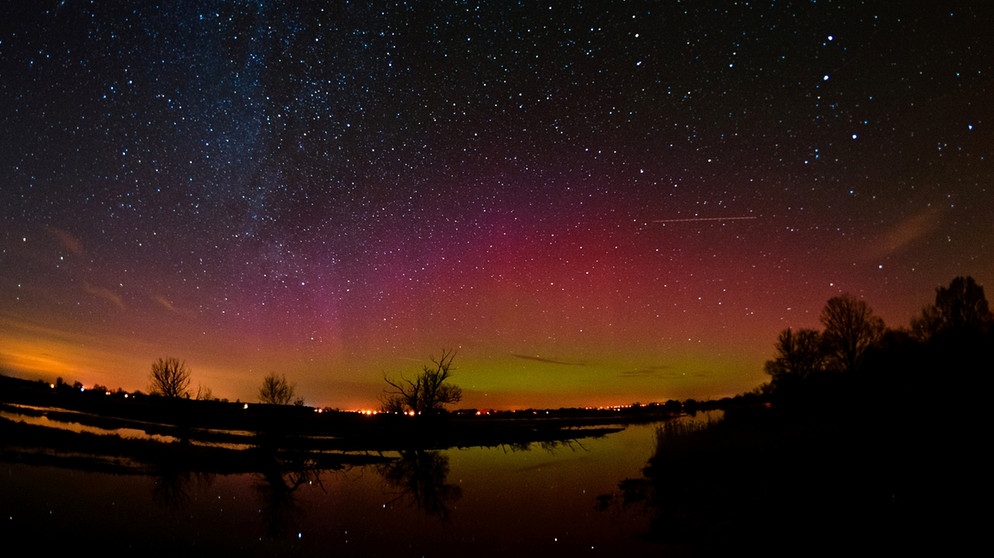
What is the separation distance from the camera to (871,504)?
27.6 feet

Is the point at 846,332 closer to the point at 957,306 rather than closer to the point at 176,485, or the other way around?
the point at 957,306

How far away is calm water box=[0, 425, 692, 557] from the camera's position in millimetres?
8562

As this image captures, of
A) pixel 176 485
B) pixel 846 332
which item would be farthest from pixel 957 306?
pixel 176 485

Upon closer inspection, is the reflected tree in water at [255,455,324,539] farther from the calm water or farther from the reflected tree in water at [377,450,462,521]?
the reflected tree in water at [377,450,462,521]

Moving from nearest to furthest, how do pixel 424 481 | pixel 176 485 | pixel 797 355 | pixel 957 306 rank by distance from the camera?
pixel 176 485 → pixel 424 481 → pixel 957 306 → pixel 797 355

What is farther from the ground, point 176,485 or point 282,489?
point 176,485

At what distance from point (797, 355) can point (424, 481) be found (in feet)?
198

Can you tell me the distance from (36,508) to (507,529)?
30.6ft

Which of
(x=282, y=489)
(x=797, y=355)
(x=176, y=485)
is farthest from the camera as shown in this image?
(x=797, y=355)

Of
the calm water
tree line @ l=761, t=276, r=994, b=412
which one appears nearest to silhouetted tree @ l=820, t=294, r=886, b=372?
tree line @ l=761, t=276, r=994, b=412

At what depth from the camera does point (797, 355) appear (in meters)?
62.1

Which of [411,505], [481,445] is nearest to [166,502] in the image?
[411,505]

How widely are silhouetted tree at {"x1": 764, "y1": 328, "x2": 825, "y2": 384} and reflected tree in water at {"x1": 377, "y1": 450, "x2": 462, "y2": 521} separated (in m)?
49.8

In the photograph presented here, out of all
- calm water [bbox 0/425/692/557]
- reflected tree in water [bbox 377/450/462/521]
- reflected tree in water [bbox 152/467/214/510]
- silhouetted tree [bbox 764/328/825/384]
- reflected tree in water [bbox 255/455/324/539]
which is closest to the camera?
calm water [bbox 0/425/692/557]
